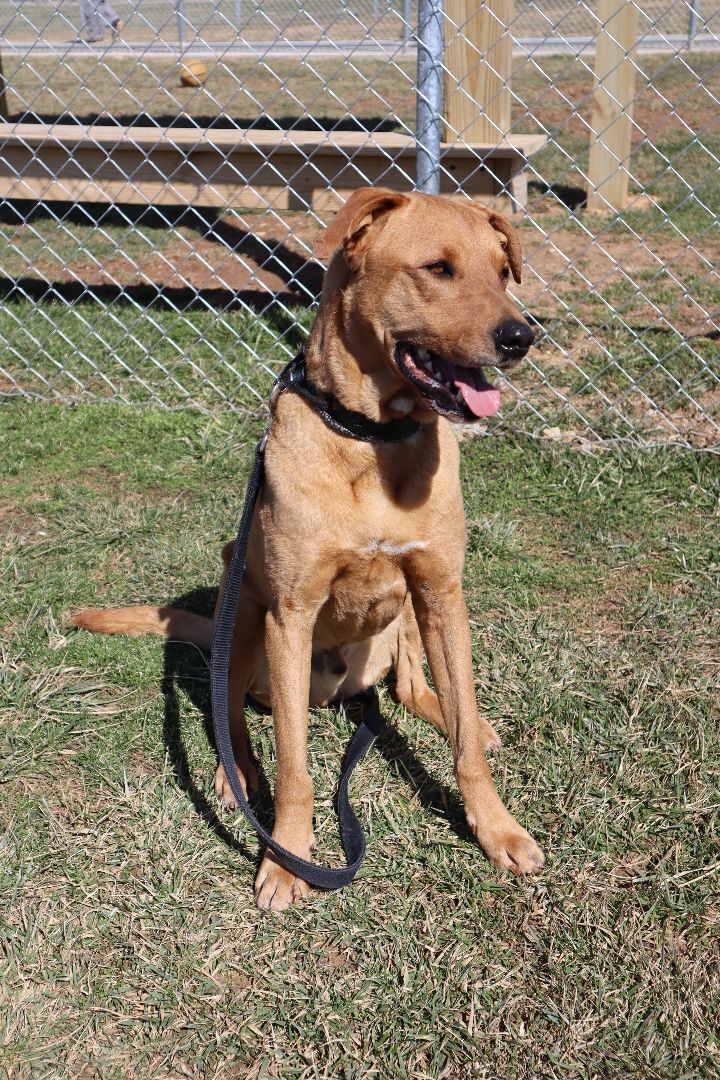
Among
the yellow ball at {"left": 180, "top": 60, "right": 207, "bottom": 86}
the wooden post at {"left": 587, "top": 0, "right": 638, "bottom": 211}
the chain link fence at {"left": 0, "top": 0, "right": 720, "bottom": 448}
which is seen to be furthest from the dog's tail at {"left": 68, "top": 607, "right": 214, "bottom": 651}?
the yellow ball at {"left": 180, "top": 60, "right": 207, "bottom": 86}

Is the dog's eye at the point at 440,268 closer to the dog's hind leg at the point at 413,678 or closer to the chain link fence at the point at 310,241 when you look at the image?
the dog's hind leg at the point at 413,678

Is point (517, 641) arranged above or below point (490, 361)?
below

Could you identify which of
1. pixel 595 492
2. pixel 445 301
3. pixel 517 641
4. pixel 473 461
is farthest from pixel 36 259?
pixel 445 301

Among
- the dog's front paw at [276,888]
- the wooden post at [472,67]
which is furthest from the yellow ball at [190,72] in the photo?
the dog's front paw at [276,888]

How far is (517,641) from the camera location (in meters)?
3.35

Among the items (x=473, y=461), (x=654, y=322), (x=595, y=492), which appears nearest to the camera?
(x=595, y=492)

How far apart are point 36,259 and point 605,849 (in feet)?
18.9

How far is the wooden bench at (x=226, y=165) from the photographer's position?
509 cm

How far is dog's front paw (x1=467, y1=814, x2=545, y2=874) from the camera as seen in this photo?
2.50 meters

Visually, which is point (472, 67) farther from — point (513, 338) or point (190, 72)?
point (190, 72)

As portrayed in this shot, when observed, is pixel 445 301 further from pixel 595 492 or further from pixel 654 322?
pixel 654 322

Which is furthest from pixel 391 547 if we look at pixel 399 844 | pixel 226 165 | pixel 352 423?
pixel 226 165

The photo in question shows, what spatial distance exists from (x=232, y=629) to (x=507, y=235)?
120cm

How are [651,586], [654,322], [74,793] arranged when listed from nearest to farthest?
[74,793] → [651,586] → [654,322]
